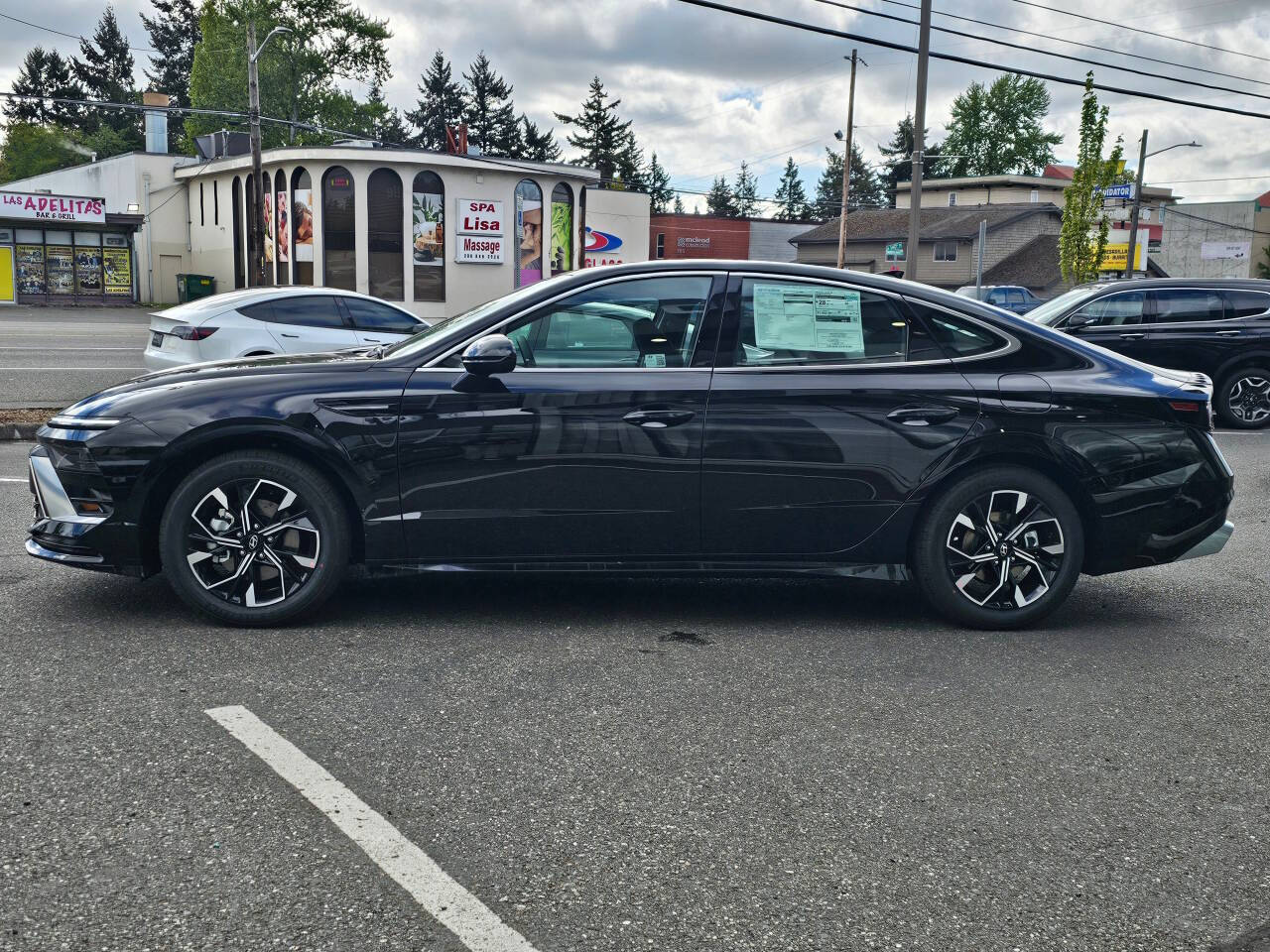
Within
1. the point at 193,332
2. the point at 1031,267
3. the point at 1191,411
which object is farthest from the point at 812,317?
the point at 1031,267

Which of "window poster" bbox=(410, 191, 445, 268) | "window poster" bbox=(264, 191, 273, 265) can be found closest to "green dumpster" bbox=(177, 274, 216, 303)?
"window poster" bbox=(264, 191, 273, 265)

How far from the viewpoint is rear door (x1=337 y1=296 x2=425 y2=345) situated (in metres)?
13.9

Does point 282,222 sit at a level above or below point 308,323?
above

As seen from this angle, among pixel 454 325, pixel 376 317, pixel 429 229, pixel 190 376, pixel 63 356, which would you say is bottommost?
pixel 63 356

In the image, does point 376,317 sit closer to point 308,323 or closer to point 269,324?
point 308,323

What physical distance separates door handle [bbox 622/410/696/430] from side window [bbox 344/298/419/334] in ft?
30.7

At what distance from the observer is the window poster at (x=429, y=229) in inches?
1672

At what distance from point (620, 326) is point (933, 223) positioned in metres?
65.4

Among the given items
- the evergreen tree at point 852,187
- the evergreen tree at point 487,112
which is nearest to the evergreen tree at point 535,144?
the evergreen tree at point 487,112

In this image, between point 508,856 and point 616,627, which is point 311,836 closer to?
point 508,856

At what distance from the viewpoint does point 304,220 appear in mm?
42562

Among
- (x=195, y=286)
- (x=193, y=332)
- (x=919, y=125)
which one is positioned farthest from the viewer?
(x=195, y=286)

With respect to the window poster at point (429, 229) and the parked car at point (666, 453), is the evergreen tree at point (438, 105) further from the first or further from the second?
the parked car at point (666, 453)

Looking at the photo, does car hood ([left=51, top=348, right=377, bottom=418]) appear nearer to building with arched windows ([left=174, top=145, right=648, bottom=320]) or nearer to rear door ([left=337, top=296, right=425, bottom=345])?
rear door ([left=337, top=296, right=425, bottom=345])
